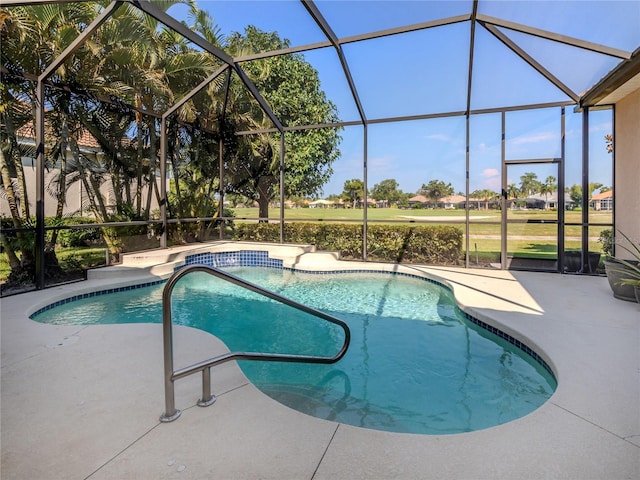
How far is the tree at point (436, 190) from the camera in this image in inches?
339

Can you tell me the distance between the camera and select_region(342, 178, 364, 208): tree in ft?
30.3

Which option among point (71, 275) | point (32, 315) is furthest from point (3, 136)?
point (32, 315)

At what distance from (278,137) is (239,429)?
902cm

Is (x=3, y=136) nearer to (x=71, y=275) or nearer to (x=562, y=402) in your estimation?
(x=71, y=275)

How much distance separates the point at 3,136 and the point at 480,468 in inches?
277

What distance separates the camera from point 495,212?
7.31 meters

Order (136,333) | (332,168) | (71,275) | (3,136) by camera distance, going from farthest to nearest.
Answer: (332,168) → (71,275) → (3,136) → (136,333)

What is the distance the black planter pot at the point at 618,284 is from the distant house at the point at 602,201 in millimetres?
2186

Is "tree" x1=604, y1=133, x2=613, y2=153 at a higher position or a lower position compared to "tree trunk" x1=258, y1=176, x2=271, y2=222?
higher

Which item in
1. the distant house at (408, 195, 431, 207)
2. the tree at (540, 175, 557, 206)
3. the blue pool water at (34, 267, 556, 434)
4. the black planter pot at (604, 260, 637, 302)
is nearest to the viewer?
the blue pool water at (34, 267, 556, 434)

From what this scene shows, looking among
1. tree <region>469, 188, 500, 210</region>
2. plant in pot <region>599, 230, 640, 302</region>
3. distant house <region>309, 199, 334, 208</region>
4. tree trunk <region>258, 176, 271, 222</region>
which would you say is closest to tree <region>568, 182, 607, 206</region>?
tree <region>469, 188, 500, 210</region>

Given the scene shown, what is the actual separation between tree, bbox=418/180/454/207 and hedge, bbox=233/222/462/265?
1.05 meters

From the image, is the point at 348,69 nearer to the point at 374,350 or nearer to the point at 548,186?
the point at 548,186

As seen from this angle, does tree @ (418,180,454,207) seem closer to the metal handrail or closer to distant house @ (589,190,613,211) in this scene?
distant house @ (589,190,613,211)
